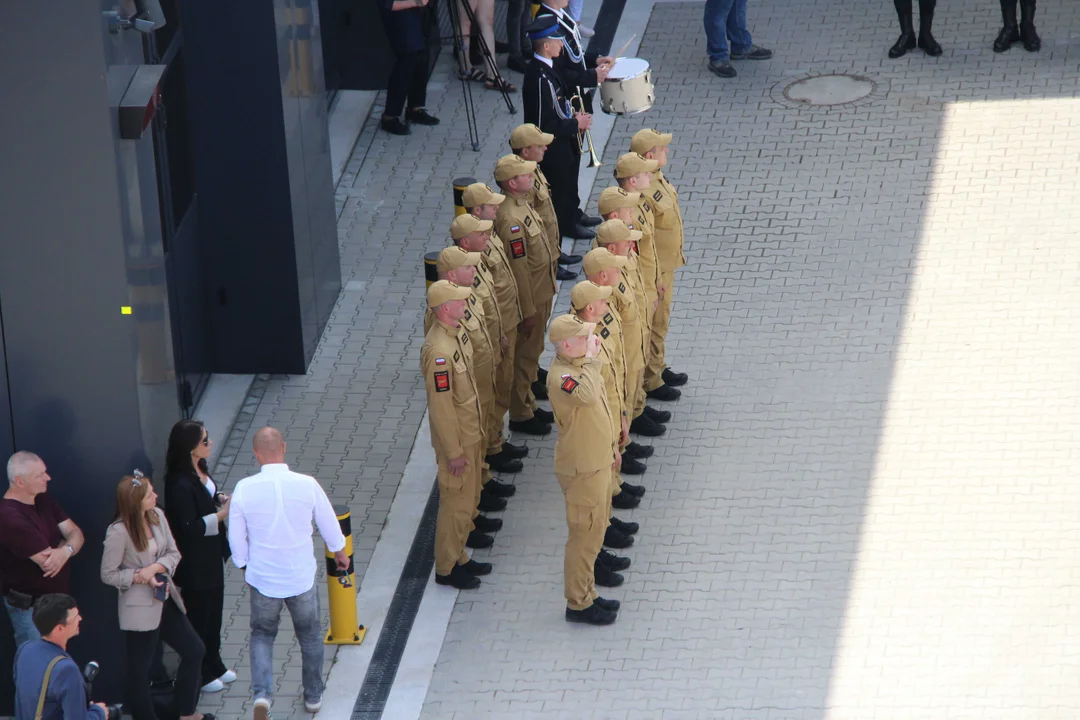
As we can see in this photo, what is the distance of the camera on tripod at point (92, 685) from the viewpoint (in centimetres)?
824

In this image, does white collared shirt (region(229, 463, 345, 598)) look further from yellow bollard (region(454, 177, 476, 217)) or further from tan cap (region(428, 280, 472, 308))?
yellow bollard (region(454, 177, 476, 217))

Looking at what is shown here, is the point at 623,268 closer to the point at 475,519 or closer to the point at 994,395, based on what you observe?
the point at 475,519

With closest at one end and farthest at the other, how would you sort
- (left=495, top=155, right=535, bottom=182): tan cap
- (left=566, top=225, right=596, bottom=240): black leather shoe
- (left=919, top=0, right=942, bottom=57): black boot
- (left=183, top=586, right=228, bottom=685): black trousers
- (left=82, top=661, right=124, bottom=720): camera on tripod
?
→ 1. (left=82, top=661, right=124, bottom=720): camera on tripod
2. (left=183, top=586, right=228, bottom=685): black trousers
3. (left=495, top=155, right=535, bottom=182): tan cap
4. (left=566, top=225, right=596, bottom=240): black leather shoe
5. (left=919, top=0, right=942, bottom=57): black boot

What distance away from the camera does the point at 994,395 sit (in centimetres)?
1150

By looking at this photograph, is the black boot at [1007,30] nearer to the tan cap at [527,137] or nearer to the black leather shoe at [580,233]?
the black leather shoe at [580,233]

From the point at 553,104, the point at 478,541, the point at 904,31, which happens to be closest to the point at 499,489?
the point at 478,541

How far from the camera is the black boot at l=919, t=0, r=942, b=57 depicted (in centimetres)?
1620

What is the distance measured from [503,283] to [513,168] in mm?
881

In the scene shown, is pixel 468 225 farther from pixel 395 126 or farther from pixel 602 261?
pixel 395 126

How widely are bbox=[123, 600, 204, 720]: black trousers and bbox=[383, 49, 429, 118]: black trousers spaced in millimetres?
7634

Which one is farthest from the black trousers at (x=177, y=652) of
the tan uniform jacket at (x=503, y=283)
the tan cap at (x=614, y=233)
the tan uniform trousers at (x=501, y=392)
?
the tan cap at (x=614, y=233)

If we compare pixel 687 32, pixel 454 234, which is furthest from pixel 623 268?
pixel 687 32

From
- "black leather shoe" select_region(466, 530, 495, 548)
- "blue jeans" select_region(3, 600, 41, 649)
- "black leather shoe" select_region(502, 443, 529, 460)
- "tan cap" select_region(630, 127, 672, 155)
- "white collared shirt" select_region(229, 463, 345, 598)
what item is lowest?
"black leather shoe" select_region(466, 530, 495, 548)

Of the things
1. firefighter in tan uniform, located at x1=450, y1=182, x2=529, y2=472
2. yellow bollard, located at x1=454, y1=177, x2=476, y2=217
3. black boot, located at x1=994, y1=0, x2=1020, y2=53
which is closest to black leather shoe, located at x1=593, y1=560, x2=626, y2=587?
firefighter in tan uniform, located at x1=450, y1=182, x2=529, y2=472
